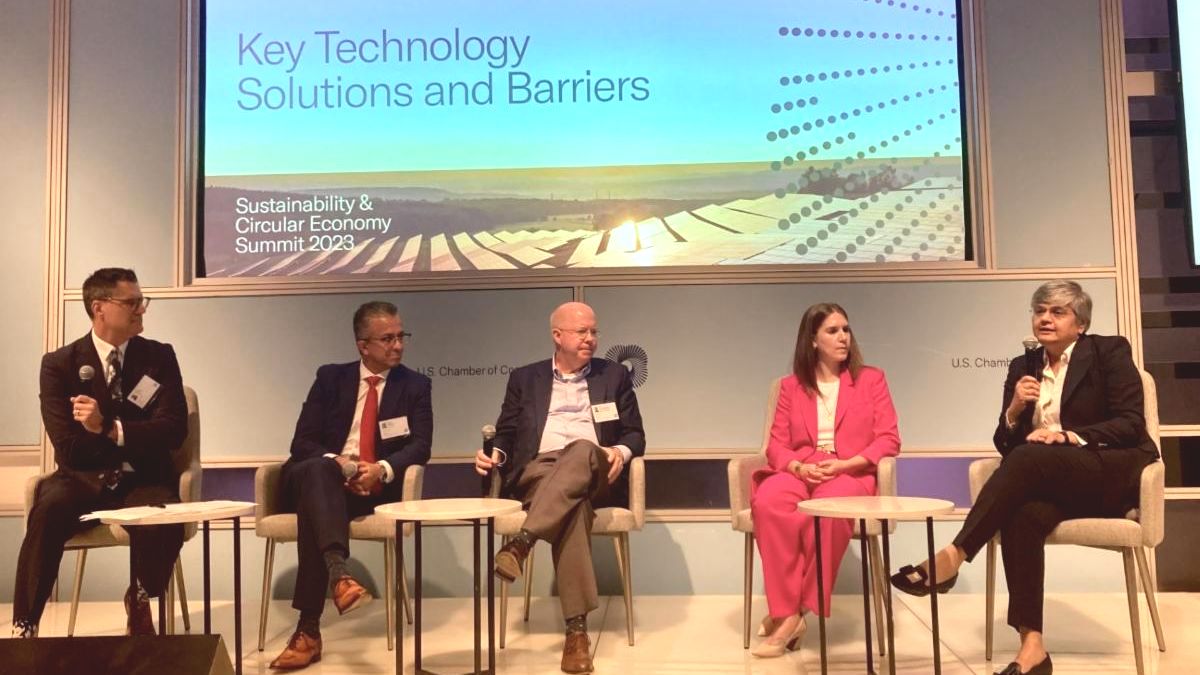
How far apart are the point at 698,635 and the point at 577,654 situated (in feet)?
2.13

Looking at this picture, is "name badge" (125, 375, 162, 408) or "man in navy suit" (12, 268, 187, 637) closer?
"man in navy suit" (12, 268, 187, 637)

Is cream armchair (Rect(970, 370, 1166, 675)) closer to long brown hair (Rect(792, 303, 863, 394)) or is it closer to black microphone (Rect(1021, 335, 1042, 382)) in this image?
black microphone (Rect(1021, 335, 1042, 382))

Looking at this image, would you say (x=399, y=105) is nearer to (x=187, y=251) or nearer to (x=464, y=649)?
(x=187, y=251)

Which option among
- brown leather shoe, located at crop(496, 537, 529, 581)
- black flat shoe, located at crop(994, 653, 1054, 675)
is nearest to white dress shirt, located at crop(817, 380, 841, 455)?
black flat shoe, located at crop(994, 653, 1054, 675)

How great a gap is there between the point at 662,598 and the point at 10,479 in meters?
2.96

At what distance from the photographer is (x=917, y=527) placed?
4266 millimetres

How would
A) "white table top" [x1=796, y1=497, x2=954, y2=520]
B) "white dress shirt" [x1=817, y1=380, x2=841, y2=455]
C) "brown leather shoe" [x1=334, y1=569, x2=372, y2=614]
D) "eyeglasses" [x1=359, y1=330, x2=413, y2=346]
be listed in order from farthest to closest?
1. "eyeglasses" [x1=359, y1=330, x2=413, y2=346]
2. "white dress shirt" [x1=817, y1=380, x2=841, y2=455]
3. "brown leather shoe" [x1=334, y1=569, x2=372, y2=614]
4. "white table top" [x1=796, y1=497, x2=954, y2=520]

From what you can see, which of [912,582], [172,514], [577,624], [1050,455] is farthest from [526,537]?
[1050,455]

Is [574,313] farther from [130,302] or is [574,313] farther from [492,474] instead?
[130,302]

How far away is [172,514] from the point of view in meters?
2.79

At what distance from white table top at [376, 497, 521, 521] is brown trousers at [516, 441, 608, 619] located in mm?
268

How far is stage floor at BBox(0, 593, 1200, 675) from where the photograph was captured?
3.15 metres

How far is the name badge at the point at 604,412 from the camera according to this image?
375 centimetres

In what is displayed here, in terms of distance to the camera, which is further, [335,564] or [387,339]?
[387,339]
